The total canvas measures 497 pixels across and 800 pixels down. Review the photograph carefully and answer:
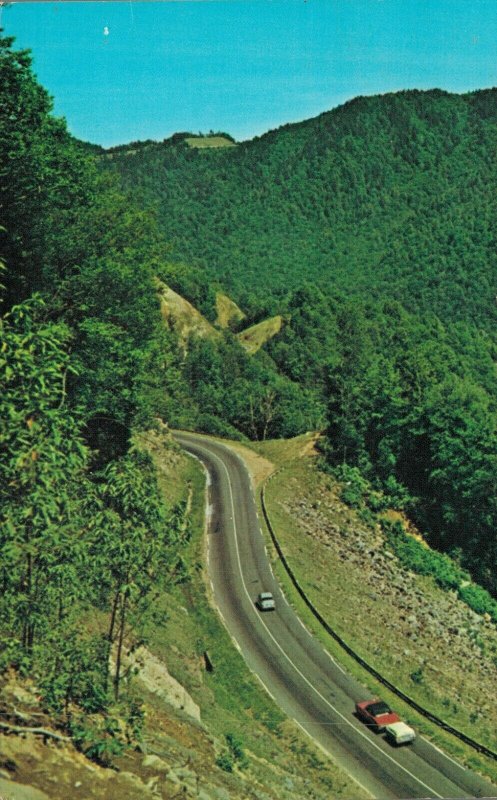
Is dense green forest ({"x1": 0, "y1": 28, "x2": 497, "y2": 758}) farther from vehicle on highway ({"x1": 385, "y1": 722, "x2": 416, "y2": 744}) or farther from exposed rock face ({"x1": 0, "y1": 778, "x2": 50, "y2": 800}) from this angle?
vehicle on highway ({"x1": 385, "y1": 722, "x2": 416, "y2": 744})

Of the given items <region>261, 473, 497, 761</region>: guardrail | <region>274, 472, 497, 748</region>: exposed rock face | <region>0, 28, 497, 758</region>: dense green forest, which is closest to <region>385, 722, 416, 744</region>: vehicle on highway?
<region>261, 473, 497, 761</region>: guardrail

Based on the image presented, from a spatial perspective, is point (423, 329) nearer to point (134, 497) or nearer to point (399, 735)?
point (399, 735)

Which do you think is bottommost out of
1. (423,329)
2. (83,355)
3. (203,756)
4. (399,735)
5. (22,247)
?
(399,735)

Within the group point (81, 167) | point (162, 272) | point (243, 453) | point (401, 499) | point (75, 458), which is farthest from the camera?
point (243, 453)

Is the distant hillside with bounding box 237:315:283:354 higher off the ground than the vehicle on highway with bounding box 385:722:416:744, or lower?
higher

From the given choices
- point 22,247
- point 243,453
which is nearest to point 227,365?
point 243,453

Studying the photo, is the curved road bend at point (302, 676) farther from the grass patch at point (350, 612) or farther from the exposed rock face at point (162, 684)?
the exposed rock face at point (162, 684)
